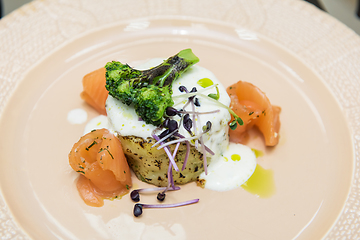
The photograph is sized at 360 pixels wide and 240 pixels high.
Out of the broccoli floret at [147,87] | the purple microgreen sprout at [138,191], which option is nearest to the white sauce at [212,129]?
the broccoli floret at [147,87]

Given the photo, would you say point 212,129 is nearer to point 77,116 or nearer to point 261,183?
point 261,183

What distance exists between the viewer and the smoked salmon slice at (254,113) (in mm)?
3340

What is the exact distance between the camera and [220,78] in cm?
407

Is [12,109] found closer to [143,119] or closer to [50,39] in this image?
[50,39]

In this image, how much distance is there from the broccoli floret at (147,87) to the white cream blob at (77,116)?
3.09 feet

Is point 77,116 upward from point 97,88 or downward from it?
downward

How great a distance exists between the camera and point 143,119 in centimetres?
277

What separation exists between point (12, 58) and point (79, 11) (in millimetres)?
1160

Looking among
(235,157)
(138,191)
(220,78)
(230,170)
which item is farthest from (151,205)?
(220,78)

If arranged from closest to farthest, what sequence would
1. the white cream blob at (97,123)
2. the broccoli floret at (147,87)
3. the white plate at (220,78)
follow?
1. the broccoli floret at (147,87)
2. the white plate at (220,78)
3. the white cream blob at (97,123)

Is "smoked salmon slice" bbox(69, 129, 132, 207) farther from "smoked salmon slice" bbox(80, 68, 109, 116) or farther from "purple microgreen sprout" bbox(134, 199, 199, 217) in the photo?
"smoked salmon slice" bbox(80, 68, 109, 116)

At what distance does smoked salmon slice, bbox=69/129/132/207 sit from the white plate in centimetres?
13

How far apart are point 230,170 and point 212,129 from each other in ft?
1.87

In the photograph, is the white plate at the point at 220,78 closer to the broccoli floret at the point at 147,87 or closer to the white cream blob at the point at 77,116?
the white cream blob at the point at 77,116
